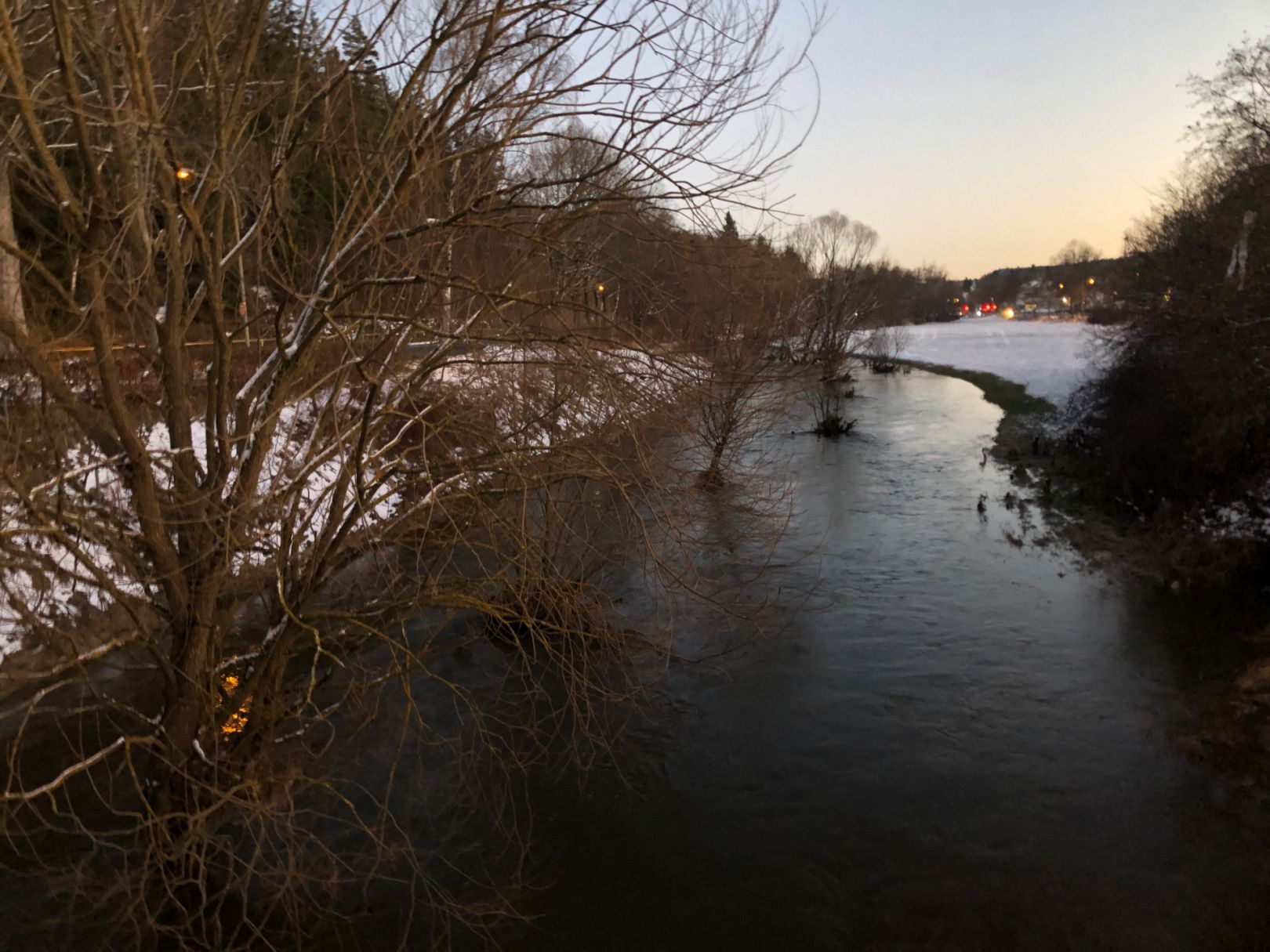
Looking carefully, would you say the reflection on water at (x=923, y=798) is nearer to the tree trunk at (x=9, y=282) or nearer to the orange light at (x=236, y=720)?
the orange light at (x=236, y=720)

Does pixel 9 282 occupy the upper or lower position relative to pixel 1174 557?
upper

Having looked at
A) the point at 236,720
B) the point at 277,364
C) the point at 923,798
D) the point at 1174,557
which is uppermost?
the point at 277,364

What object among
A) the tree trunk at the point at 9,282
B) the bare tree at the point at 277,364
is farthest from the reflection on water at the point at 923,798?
the tree trunk at the point at 9,282

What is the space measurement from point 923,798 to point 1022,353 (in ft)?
151

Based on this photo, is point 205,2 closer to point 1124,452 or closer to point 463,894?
point 463,894

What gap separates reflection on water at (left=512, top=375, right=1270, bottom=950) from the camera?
612 cm

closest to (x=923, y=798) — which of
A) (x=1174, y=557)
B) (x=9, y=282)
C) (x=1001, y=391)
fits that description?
(x=9, y=282)

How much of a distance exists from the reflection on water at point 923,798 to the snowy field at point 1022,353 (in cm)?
1437

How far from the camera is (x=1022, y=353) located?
47969mm

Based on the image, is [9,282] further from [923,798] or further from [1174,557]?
[1174,557]

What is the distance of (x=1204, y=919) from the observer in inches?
239

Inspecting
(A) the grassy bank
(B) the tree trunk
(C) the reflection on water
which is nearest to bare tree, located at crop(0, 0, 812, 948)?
(B) the tree trunk

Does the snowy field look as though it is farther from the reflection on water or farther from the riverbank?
the reflection on water

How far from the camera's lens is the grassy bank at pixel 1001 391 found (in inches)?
1121
